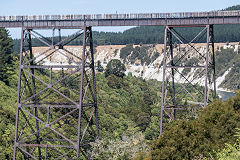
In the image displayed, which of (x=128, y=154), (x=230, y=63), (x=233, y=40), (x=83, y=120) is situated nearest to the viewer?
(x=128, y=154)

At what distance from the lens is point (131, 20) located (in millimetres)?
33500

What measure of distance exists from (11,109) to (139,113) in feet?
66.6

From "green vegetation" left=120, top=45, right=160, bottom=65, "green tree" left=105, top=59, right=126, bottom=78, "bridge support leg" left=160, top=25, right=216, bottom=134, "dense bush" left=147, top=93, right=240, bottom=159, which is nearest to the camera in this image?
"dense bush" left=147, top=93, right=240, bottom=159

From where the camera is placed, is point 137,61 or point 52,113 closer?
point 52,113

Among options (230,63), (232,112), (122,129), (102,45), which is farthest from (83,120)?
(102,45)

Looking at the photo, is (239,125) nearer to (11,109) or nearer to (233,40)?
(11,109)

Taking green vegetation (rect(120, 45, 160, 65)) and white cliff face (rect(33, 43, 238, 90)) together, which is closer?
white cliff face (rect(33, 43, 238, 90))

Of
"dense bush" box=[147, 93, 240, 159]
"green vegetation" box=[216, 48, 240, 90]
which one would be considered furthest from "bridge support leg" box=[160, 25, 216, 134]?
"green vegetation" box=[216, 48, 240, 90]

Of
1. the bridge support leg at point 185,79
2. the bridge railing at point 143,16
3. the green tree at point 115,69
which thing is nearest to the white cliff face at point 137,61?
the bridge support leg at point 185,79

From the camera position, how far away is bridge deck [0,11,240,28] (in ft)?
107

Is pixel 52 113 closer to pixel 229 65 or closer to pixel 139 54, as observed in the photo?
pixel 229 65

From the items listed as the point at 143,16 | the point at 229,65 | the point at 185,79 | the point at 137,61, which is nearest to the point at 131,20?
the point at 143,16

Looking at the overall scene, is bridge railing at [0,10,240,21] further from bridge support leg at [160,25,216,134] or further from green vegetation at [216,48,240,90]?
green vegetation at [216,48,240,90]

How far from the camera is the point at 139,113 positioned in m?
60.7
